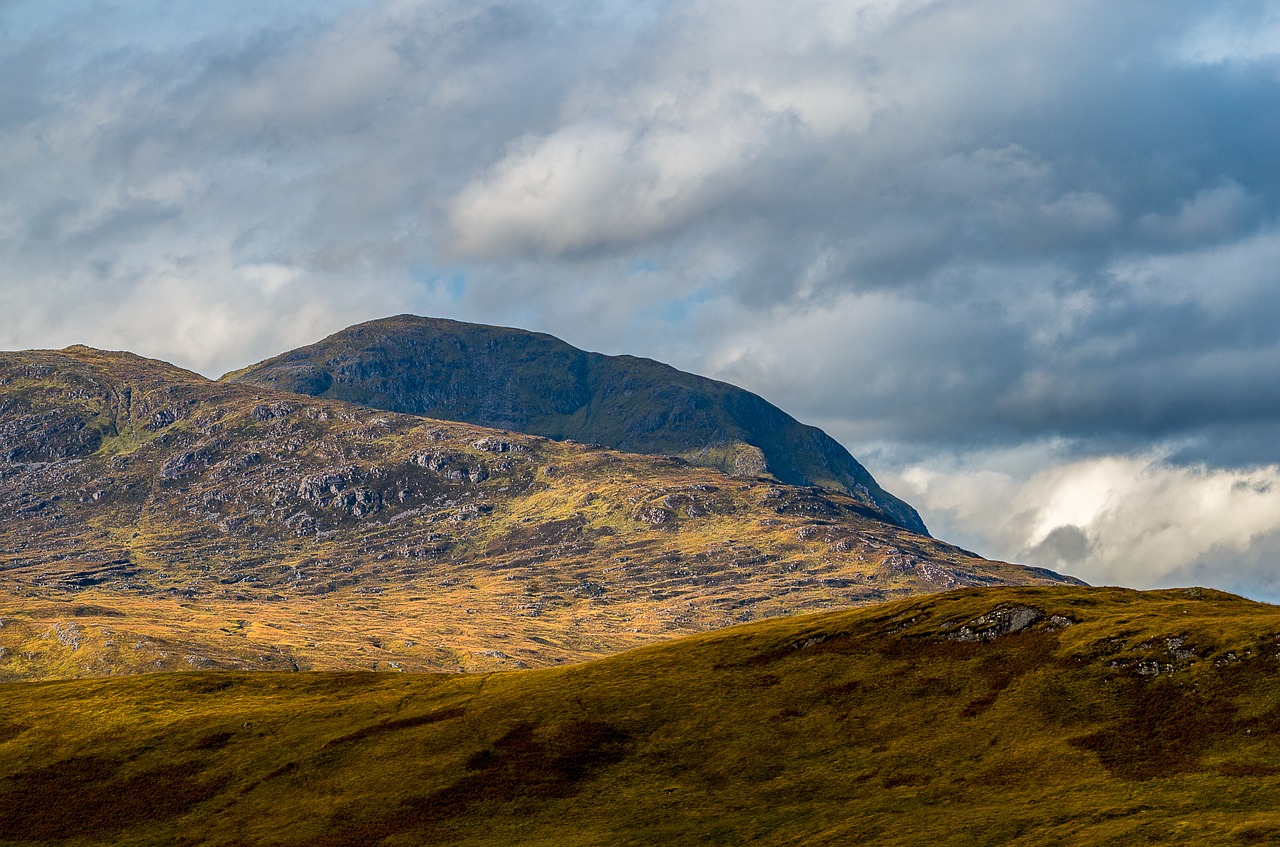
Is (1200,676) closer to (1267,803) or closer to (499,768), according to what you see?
(1267,803)

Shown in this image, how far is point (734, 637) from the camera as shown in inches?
6314

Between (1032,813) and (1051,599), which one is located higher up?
(1051,599)

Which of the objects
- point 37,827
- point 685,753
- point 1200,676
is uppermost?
point 1200,676

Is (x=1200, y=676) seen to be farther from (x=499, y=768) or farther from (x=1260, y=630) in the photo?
(x=499, y=768)

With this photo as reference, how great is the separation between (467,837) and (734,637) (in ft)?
200

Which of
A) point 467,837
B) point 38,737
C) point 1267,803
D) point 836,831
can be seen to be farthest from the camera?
point 38,737

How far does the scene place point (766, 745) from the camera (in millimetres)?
121875

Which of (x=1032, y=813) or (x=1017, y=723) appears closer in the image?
(x=1032, y=813)

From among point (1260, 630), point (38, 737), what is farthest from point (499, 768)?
point (1260, 630)

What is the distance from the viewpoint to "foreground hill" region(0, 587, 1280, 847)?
324 feet

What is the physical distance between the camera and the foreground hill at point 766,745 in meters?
98.8

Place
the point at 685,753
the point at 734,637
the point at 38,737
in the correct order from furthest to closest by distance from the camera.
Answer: the point at 734,637
the point at 38,737
the point at 685,753

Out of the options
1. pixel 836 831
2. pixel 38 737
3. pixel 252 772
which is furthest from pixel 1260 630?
pixel 38 737

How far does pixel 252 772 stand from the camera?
130 m
